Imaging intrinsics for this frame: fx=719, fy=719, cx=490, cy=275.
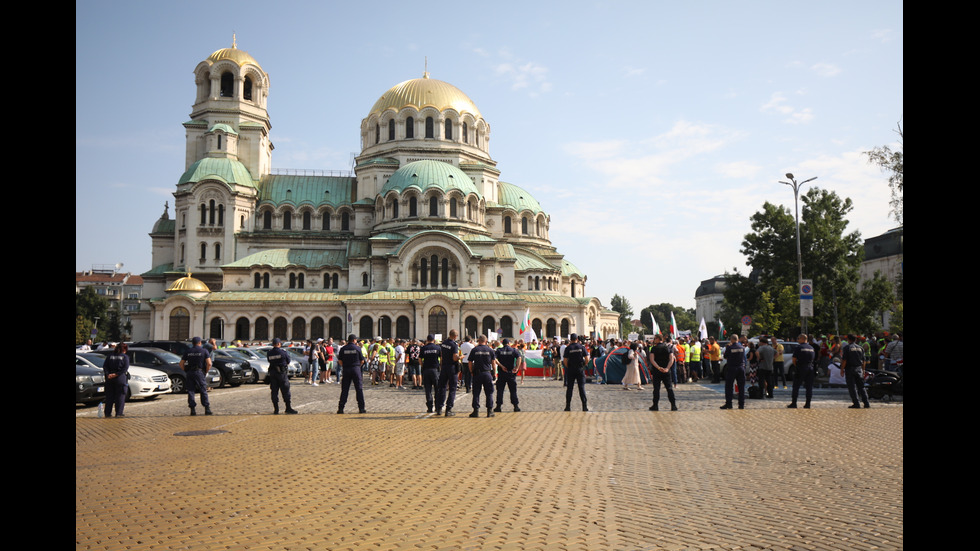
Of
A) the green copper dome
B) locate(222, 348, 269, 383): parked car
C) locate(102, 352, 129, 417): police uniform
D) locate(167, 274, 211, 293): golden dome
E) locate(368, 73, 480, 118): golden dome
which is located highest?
locate(368, 73, 480, 118): golden dome

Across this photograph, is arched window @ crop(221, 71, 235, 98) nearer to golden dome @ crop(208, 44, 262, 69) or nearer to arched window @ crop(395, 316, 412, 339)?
golden dome @ crop(208, 44, 262, 69)

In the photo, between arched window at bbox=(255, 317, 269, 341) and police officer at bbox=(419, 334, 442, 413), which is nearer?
police officer at bbox=(419, 334, 442, 413)

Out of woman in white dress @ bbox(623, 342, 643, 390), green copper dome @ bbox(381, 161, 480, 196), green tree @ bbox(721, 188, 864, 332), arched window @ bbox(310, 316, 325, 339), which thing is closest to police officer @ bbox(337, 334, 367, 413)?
woman in white dress @ bbox(623, 342, 643, 390)

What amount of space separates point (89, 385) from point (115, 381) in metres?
3.62

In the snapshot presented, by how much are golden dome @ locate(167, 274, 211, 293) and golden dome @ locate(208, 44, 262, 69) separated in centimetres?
2167

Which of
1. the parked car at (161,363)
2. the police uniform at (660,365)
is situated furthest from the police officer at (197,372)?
the police uniform at (660,365)

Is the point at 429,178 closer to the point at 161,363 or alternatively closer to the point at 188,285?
the point at 188,285

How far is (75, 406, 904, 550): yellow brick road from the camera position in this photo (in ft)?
20.7

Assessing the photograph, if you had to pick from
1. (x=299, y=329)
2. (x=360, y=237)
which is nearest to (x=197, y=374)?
(x=299, y=329)

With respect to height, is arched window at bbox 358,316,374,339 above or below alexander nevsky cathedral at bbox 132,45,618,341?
below

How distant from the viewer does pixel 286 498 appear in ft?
25.6

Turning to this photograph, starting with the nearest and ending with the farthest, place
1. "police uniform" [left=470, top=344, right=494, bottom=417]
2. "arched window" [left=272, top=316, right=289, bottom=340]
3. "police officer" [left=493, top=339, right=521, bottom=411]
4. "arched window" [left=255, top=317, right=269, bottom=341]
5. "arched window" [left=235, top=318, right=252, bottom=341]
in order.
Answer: "police uniform" [left=470, top=344, right=494, bottom=417] → "police officer" [left=493, top=339, right=521, bottom=411] → "arched window" [left=235, top=318, right=252, bottom=341] → "arched window" [left=255, top=317, right=269, bottom=341] → "arched window" [left=272, top=316, right=289, bottom=340]
